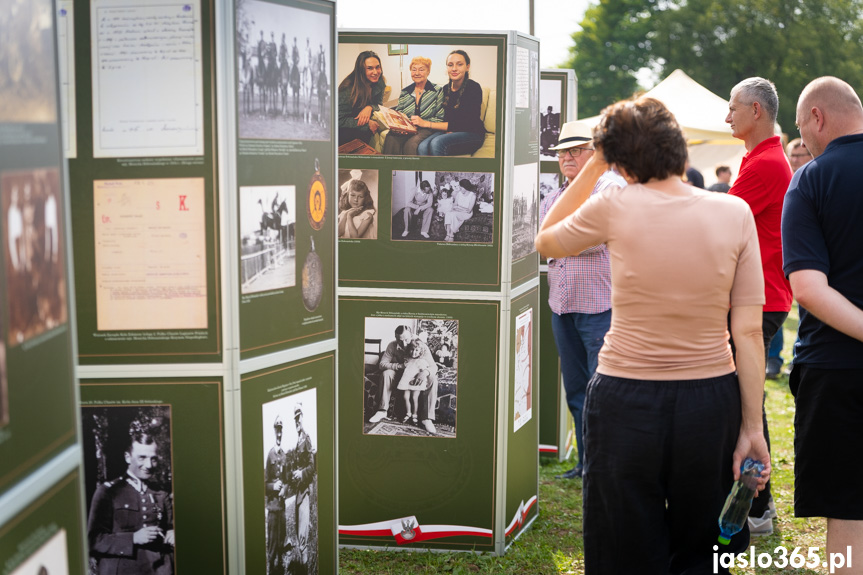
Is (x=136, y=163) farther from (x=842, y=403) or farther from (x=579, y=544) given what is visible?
(x=579, y=544)

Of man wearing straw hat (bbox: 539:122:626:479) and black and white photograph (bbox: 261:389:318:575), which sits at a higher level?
man wearing straw hat (bbox: 539:122:626:479)

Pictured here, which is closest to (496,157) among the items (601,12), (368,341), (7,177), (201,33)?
(368,341)

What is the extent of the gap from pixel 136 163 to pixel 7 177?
3.59 feet

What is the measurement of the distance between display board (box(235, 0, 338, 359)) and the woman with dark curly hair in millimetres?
938

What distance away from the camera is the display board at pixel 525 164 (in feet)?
14.4

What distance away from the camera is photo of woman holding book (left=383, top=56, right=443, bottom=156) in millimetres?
4262

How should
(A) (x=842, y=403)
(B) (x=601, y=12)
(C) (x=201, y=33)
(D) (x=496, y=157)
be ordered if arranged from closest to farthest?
(C) (x=201, y=33) < (A) (x=842, y=403) < (D) (x=496, y=157) < (B) (x=601, y=12)

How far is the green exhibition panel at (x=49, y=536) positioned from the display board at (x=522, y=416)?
101 inches

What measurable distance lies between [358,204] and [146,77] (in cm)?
166

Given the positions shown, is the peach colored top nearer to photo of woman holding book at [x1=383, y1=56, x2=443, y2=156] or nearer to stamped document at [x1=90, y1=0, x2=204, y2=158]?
stamped document at [x1=90, y1=0, x2=204, y2=158]

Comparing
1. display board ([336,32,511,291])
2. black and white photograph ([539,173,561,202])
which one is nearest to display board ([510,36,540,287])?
display board ([336,32,511,291])

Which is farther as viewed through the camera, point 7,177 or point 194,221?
point 194,221

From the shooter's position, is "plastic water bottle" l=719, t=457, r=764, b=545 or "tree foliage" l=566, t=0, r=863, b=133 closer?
"plastic water bottle" l=719, t=457, r=764, b=545

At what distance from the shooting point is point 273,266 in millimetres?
3129
